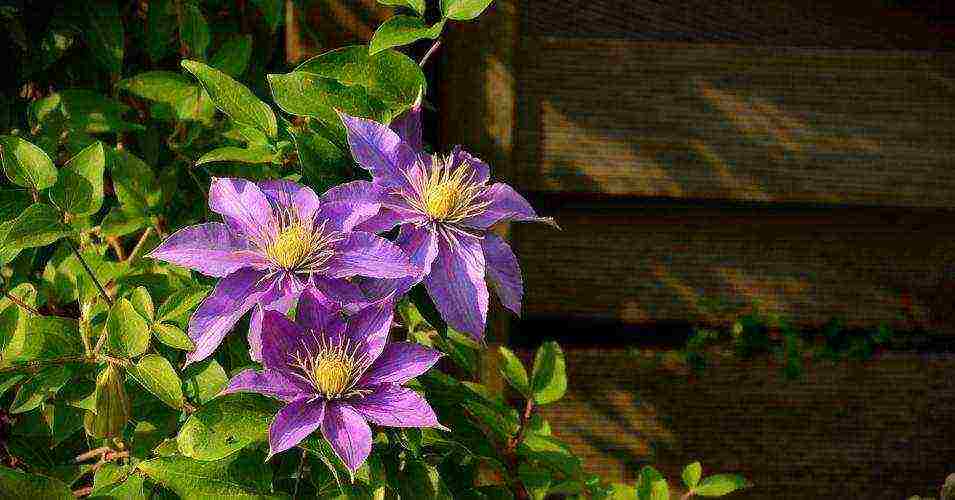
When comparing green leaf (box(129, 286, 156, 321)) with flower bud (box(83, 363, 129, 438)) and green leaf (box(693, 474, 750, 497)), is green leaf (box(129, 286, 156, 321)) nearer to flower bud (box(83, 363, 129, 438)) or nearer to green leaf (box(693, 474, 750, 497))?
flower bud (box(83, 363, 129, 438))

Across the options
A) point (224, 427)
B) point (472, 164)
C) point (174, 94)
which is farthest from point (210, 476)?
point (174, 94)

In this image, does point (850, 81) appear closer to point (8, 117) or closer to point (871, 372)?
point (871, 372)

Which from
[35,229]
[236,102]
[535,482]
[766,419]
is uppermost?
[236,102]

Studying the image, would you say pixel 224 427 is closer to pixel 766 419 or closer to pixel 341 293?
pixel 341 293

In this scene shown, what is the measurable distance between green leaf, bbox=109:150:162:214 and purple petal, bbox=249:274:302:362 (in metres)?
0.29

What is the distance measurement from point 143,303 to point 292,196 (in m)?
0.18

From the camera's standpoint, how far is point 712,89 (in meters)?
0.95

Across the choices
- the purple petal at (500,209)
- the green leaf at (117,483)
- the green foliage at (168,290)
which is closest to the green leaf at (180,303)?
the green foliage at (168,290)

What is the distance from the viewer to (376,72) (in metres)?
0.54

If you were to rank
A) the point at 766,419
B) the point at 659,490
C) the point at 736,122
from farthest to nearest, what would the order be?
the point at 766,419 → the point at 736,122 → the point at 659,490

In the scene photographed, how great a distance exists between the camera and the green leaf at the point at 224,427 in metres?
0.46

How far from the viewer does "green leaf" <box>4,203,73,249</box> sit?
1.81 ft

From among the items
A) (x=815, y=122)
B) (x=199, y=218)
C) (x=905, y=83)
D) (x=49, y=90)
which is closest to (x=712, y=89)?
(x=815, y=122)

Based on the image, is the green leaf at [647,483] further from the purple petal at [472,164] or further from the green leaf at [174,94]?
the green leaf at [174,94]
